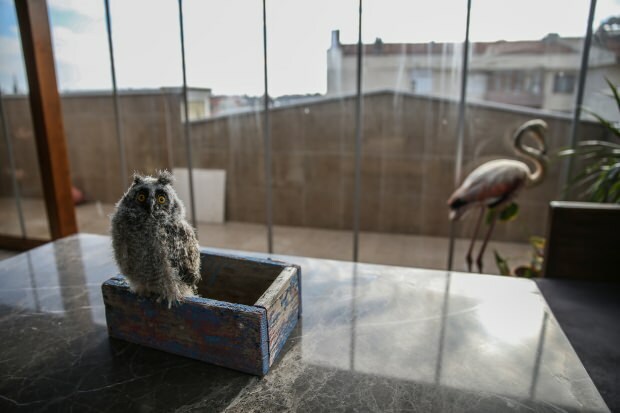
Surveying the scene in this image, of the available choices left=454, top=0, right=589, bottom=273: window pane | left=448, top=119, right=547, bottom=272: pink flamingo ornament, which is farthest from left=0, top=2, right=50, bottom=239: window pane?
left=454, top=0, right=589, bottom=273: window pane

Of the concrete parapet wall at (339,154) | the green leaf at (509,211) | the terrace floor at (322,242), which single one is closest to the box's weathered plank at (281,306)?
the green leaf at (509,211)

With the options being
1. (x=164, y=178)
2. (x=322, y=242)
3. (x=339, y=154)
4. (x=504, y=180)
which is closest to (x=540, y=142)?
(x=504, y=180)

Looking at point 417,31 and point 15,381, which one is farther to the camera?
point 417,31

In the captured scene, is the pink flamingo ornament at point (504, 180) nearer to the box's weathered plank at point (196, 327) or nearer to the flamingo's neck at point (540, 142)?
the flamingo's neck at point (540, 142)

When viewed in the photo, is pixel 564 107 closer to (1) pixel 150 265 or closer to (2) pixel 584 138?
(2) pixel 584 138

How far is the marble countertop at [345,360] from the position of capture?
803 millimetres

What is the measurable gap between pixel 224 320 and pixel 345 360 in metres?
0.33

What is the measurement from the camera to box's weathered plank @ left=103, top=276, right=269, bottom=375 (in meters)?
0.85

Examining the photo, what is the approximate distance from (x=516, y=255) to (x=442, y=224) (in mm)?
890

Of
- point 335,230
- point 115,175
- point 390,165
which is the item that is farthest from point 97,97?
point 390,165

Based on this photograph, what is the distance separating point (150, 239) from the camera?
89cm

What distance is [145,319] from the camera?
96cm

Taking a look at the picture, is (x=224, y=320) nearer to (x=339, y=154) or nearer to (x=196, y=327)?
(x=196, y=327)

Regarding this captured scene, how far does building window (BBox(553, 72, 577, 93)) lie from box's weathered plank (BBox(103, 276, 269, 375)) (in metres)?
4.06
